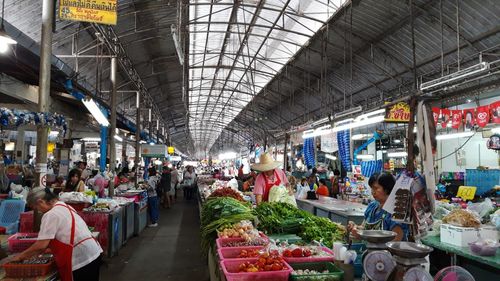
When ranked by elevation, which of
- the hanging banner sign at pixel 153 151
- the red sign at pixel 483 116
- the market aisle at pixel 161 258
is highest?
the red sign at pixel 483 116

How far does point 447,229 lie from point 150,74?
15676 mm

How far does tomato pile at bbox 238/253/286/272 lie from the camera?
9.52ft

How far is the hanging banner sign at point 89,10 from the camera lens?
19.0 ft

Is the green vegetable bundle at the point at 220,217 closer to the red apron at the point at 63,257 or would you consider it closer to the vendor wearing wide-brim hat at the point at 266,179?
the vendor wearing wide-brim hat at the point at 266,179

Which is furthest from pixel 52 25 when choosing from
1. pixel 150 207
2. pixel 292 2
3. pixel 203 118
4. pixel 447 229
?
pixel 203 118

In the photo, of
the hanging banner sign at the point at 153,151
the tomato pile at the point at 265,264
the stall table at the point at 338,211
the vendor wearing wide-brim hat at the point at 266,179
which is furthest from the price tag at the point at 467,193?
the hanging banner sign at the point at 153,151

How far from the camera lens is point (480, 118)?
9.02m

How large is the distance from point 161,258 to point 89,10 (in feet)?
15.7

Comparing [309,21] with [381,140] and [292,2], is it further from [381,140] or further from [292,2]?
[381,140]

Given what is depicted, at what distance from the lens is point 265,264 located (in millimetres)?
2996

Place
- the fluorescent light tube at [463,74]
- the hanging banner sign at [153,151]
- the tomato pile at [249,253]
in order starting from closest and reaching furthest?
the tomato pile at [249,253]
the fluorescent light tube at [463,74]
the hanging banner sign at [153,151]

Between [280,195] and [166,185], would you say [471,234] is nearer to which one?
[280,195]

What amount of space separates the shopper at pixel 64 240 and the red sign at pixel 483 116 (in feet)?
29.1

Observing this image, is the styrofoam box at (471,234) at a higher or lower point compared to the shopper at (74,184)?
lower
